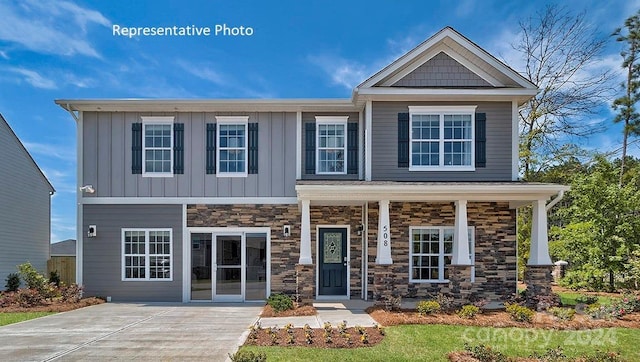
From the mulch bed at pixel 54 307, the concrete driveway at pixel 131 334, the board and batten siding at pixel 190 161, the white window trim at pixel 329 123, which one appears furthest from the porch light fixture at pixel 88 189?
the white window trim at pixel 329 123

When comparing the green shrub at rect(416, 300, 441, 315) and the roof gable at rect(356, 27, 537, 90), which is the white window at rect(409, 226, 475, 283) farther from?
the roof gable at rect(356, 27, 537, 90)

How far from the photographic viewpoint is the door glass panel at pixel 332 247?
14.0 m

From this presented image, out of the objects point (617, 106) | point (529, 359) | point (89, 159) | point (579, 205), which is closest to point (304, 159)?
point (89, 159)

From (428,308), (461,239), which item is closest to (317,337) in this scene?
(428,308)

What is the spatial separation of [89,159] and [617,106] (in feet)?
72.3

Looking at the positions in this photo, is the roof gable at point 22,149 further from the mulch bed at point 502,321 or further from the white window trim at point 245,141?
the mulch bed at point 502,321

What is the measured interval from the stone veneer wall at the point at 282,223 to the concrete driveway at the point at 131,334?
1683 mm

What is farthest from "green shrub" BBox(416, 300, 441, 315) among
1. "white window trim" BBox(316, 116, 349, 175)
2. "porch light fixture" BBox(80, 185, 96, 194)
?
"porch light fixture" BBox(80, 185, 96, 194)

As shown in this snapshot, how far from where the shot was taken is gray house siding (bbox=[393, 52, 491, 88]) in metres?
13.3

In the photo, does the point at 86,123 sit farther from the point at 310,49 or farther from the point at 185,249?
the point at 310,49

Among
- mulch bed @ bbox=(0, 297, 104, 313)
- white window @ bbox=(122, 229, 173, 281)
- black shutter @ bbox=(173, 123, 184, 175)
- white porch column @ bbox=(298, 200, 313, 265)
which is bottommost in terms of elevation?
mulch bed @ bbox=(0, 297, 104, 313)

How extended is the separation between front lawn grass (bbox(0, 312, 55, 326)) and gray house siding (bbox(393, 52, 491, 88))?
36.9 ft

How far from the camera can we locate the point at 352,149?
14039 millimetres

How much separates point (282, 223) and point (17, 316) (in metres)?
6.97
